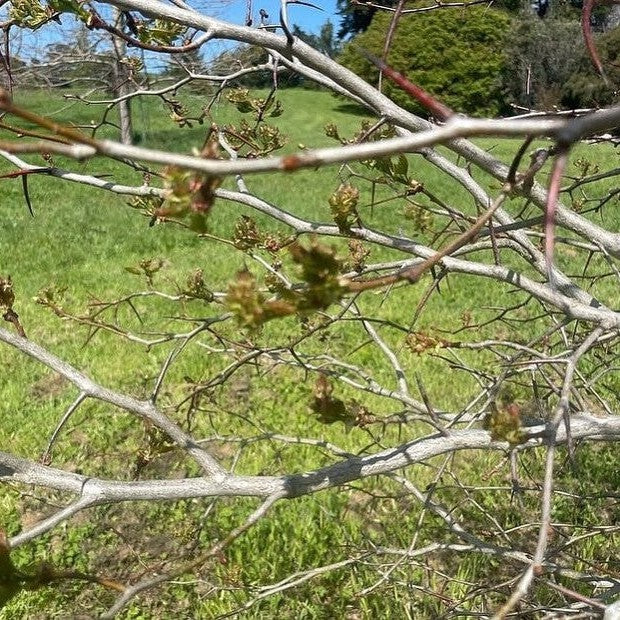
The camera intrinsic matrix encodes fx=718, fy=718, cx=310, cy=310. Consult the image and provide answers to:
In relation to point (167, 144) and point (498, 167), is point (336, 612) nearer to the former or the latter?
point (498, 167)

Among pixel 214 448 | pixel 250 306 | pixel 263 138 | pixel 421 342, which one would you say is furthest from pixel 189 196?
pixel 214 448

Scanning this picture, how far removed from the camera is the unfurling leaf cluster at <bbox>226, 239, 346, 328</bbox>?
534 mm

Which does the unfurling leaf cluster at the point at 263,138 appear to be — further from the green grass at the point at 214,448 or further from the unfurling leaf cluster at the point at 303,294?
the unfurling leaf cluster at the point at 303,294

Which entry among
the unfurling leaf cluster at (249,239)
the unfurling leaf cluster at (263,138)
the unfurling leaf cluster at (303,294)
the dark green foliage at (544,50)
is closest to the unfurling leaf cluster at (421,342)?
the unfurling leaf cluster at (249,239)

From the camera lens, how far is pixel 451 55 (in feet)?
52.7

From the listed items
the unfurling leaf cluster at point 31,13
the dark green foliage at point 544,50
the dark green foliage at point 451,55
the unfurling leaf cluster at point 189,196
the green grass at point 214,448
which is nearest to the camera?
the unfurling leaf cluster at point 189,196

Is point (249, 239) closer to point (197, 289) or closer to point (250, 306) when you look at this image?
point (197, 289)

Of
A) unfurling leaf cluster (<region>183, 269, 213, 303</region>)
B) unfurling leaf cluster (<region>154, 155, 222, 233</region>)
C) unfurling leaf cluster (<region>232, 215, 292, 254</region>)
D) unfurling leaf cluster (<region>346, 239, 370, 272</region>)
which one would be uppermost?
unfurling leaf cluster (<region>154, 155, 222, 233</region>)

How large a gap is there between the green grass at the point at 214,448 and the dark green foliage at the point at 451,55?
7.69 meters

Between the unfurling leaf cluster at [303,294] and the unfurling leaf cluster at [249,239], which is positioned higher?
the unfurling leaf cluster at [303,294]

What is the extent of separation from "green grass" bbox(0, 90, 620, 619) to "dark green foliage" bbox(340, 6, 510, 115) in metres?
7.69

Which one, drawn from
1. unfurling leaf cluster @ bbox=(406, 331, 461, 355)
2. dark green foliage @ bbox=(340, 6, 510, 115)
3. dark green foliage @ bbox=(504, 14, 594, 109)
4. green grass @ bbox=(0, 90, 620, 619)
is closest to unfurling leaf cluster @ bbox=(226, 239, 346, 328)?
unfurling leaf cluster @ bbox=(406, 331, 461, 355)

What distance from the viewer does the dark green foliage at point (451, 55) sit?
1370 centimetres

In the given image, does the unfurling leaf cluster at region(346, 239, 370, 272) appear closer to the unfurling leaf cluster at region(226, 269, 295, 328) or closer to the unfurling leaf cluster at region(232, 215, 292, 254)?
the unfurling leaf cluster at region(232, 215, 292, 254)
